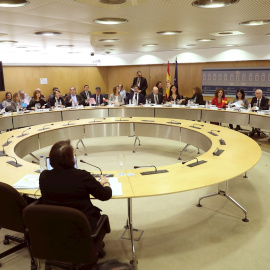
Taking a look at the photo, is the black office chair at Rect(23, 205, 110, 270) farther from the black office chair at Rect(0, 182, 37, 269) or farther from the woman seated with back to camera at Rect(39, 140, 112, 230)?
the black office chair at Rect(0, 182, 37, 269)

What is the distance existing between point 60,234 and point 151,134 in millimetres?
4497

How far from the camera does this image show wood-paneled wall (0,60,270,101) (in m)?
10.8

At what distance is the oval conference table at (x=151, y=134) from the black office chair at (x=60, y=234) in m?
0.65

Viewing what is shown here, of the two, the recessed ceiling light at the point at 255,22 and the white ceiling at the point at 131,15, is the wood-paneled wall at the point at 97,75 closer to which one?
the recessed ceiling light at the point at 255,22

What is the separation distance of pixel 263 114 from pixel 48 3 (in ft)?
17.6

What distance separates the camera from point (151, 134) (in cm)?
629

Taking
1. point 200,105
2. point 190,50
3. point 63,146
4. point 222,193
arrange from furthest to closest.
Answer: point 190,50 < point 200,105 < point 222,193 < point 63,146

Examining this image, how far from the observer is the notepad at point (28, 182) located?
273 cm

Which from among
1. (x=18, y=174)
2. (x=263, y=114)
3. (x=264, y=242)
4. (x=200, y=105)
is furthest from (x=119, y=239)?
(x=200, y=105)

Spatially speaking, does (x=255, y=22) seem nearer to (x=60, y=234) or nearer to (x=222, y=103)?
(x=222, y=103)

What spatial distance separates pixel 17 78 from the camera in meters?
10.9

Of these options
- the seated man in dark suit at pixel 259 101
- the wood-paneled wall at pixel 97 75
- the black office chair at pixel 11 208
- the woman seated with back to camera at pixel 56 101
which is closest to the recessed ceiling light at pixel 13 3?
the black office chair at pixel 11 208

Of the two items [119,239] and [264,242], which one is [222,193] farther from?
[119,239]

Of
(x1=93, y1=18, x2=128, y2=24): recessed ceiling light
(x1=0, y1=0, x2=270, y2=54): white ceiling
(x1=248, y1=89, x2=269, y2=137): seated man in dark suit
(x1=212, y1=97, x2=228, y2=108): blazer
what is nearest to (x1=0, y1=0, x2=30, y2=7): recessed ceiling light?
(x1=0, y1=0, x2=270, y2=54): white ceiling
